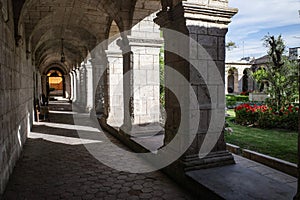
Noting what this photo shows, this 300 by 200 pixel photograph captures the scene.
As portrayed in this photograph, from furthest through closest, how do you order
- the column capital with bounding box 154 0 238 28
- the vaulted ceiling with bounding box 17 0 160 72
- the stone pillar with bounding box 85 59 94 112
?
the stone pillar with bounding box 85 59 94 112
the vaulted ceiling with bounding box 17 0 160 72
the column capital with bounding box 154 0 238 28

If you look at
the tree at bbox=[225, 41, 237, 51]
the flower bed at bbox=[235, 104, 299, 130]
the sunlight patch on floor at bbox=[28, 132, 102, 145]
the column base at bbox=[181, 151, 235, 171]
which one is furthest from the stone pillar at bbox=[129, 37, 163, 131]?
the tree at bbox=[225, 41, 237, 51]

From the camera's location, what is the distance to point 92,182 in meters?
3.24

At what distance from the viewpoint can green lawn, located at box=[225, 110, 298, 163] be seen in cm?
458

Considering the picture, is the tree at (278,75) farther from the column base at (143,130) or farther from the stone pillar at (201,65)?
the stone pillar at (201,65)

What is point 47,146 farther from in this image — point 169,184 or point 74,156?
point 169,184

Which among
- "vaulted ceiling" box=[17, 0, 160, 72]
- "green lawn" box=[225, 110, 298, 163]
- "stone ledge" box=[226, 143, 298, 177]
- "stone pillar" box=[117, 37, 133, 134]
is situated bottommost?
"green lawn" box=[225, 110, 298, 163]

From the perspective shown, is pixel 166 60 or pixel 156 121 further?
pixel 156 121

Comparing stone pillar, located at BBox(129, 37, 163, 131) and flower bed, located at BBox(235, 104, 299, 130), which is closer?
stone pillar, located at BBox(129, 37, 163, 131)

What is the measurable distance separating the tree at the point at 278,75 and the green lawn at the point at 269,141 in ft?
5.42

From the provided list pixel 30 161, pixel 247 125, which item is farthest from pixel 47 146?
pixel 247 125

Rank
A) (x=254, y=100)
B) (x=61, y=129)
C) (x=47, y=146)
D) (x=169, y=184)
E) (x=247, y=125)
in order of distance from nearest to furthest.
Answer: (x=169, y=184) < (x=47, y=146) < (x=61, y=129) < (x=247, y=125) < (x=254, y=100)

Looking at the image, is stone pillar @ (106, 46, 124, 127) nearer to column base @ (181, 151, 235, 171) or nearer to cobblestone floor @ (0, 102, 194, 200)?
cobblestone floor @ (0, 102, 194, 200)

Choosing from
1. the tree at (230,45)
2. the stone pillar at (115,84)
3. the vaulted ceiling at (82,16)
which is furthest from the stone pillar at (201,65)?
the tree at (230,45)

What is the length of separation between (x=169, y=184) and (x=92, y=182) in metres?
0.98
